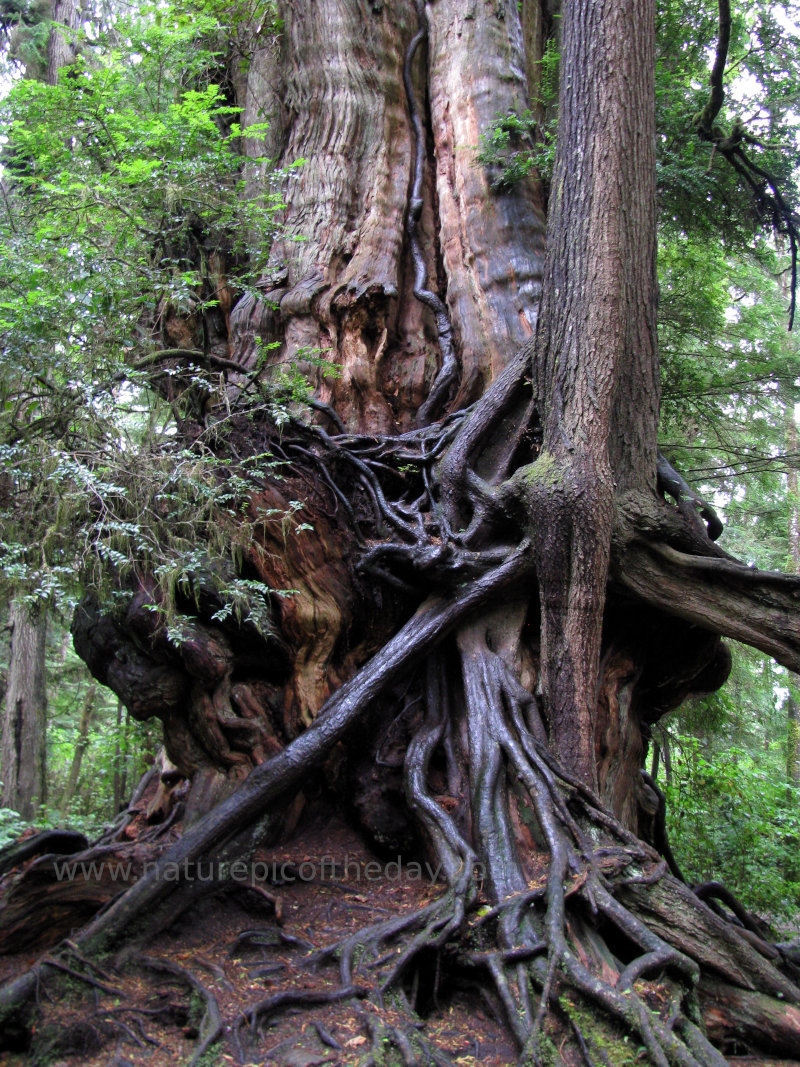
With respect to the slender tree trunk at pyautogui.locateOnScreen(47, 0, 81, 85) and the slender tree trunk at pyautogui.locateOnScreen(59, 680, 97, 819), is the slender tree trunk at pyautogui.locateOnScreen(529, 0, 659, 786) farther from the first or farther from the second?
the slender tree trunk at pyautogui.locateOnScreen(59, 680, 97, 819)

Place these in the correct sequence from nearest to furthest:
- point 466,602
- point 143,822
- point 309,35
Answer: point 466,602 → point 143,822 → point 309,35

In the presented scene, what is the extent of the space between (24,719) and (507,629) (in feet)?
24.5

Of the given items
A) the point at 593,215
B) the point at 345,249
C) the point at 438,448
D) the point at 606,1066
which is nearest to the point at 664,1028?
the point at 606,1066

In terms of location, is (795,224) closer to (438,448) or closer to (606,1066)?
(438,448)

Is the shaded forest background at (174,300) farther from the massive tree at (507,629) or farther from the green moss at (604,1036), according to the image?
the green moss at (604,1036)

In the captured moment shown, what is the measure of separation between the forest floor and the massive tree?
168mm

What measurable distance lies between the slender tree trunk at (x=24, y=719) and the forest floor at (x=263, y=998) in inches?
252

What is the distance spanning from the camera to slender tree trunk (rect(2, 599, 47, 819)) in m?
9.45

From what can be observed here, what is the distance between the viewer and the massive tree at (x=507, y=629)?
11.6 feet

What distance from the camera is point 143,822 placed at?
18.6ft

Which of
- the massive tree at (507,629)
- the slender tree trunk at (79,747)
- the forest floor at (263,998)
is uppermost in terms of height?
the massive tree at (507,629)

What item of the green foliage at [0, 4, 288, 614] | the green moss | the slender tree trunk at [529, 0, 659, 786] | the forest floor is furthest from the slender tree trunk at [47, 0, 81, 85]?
the green moss

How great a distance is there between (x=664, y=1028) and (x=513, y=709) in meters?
1.81

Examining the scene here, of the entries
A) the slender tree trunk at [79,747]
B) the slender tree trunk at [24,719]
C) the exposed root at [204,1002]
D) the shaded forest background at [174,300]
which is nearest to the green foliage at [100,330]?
the shaded forest background at [174,300]
